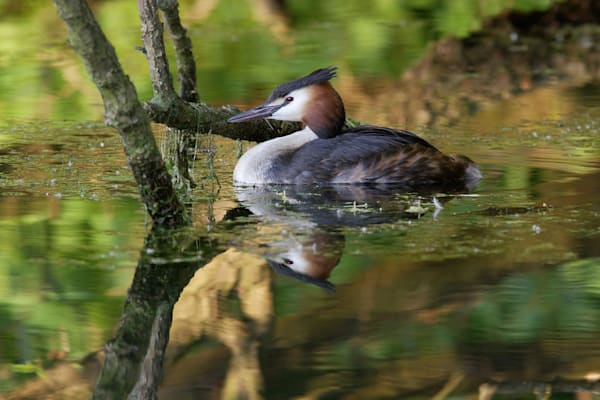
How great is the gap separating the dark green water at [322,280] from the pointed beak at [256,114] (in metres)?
0.46

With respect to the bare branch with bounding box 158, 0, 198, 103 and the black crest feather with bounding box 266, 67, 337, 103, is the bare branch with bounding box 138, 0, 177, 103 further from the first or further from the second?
the black crest feather with bounding box 266, 67, 337, 103

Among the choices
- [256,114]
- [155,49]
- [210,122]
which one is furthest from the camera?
[256,114]

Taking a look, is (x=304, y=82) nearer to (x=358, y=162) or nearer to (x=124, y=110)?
(x=358, y=162)

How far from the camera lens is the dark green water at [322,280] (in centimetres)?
526

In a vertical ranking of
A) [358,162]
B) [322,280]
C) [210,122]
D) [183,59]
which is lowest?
[322,280]

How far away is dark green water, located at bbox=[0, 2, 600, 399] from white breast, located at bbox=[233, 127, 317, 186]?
0.16 meters

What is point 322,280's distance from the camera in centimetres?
659

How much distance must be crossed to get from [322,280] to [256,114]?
308cm

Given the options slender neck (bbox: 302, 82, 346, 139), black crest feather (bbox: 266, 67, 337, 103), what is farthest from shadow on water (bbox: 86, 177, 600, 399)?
black crest feather (bbox: 266, 67, 337, 103)

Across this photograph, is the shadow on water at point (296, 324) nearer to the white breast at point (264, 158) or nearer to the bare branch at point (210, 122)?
the bare branch at point (210, 122)

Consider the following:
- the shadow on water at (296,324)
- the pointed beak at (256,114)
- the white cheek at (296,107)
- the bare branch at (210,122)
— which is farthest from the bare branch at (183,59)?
the shadow on water at (296,324)

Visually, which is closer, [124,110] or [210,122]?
[124,110]

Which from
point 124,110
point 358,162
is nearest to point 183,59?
point 358,162

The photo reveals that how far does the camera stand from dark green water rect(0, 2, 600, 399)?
17.3 feet
